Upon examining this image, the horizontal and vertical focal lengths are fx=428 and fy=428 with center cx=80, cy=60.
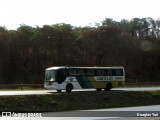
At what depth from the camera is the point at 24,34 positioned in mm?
89188

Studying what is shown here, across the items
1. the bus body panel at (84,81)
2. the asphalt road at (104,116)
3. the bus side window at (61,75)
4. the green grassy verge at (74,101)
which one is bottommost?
the green grassy verge at (74,101)

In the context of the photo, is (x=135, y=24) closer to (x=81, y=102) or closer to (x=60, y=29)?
(x=60, y=29)

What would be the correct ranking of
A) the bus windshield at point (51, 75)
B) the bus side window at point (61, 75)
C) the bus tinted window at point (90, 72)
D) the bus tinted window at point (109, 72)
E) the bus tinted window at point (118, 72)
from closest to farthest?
the bus side window at point (61, 75) < the bus windshield at point (51, 75) < the bus tinted window at point (90, 72) < the bus tinted window at point (109, 72) < the bus tinted window at point (118, 72)

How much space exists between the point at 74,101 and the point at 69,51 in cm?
5478

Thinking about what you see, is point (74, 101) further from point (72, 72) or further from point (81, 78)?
point (81, 78)

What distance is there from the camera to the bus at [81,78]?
150 feet

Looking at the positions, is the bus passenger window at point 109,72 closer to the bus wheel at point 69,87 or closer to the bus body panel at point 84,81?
the bus body panel at point 84,81

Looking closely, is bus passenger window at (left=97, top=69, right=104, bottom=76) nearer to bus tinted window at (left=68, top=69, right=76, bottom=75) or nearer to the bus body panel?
the bus body panel

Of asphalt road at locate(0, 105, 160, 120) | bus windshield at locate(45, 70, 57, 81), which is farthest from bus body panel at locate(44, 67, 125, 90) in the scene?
asphalt road at locate(0, 105, 160, 120)

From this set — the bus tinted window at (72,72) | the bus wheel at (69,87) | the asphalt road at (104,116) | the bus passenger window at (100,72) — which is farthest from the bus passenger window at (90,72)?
the asphalt road at (104,116)

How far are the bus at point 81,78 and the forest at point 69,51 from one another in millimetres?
30832

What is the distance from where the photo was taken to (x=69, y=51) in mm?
92562

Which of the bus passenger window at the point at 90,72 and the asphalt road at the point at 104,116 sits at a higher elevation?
the bus passenger window at the point at 90,72

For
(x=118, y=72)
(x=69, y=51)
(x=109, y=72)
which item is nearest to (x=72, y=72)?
(x=109, y=72)
